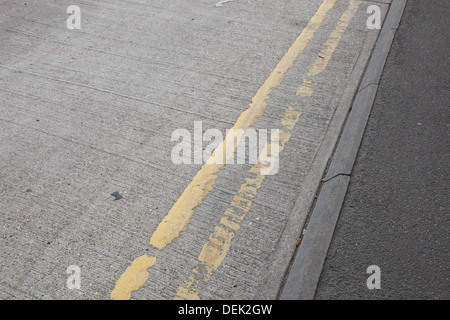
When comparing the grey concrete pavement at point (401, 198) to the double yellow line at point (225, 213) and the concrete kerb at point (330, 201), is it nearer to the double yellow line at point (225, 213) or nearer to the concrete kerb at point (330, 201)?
the concrete kerb at point (330, 201)

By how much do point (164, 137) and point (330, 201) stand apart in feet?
5.59

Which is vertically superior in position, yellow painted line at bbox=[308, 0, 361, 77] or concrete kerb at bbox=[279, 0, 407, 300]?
yellow painted line at bbox=[308, 0, 361, 77]

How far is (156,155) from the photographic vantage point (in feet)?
13.6

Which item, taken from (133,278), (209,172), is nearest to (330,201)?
(209,172)

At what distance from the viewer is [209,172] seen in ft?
13.1

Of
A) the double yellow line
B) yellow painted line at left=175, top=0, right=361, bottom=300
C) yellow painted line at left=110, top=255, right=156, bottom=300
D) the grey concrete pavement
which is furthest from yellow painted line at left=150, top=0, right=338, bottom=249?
the grey concrete pavement

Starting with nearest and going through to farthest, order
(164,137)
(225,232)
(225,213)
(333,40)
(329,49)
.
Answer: (225,232) < (225,213) < (164,137) < (329,49) < (333,40)

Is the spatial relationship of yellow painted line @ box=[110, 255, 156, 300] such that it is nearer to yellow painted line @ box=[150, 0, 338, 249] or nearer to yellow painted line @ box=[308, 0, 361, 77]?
yellow painted line @ box=[150, 0, 338, 249]

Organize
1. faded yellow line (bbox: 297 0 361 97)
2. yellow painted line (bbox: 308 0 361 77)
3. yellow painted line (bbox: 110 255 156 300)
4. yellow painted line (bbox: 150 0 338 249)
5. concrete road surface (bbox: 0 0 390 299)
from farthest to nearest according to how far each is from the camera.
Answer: yellow painted line (bbox: 308 0 361 77) → faded yellow line (bbox: 297 0 361 97) → yellow painted line (bbox: 150 0 338 249) → concrete road surface (bbox: 0 0 390 299) → yellow painted line (bbox: 110 255 156 300)

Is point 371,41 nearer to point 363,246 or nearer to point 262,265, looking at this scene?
point 363,246

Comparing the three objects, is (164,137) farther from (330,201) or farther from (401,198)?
(401,198)

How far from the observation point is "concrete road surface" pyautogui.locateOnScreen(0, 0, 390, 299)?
3.22 meters
